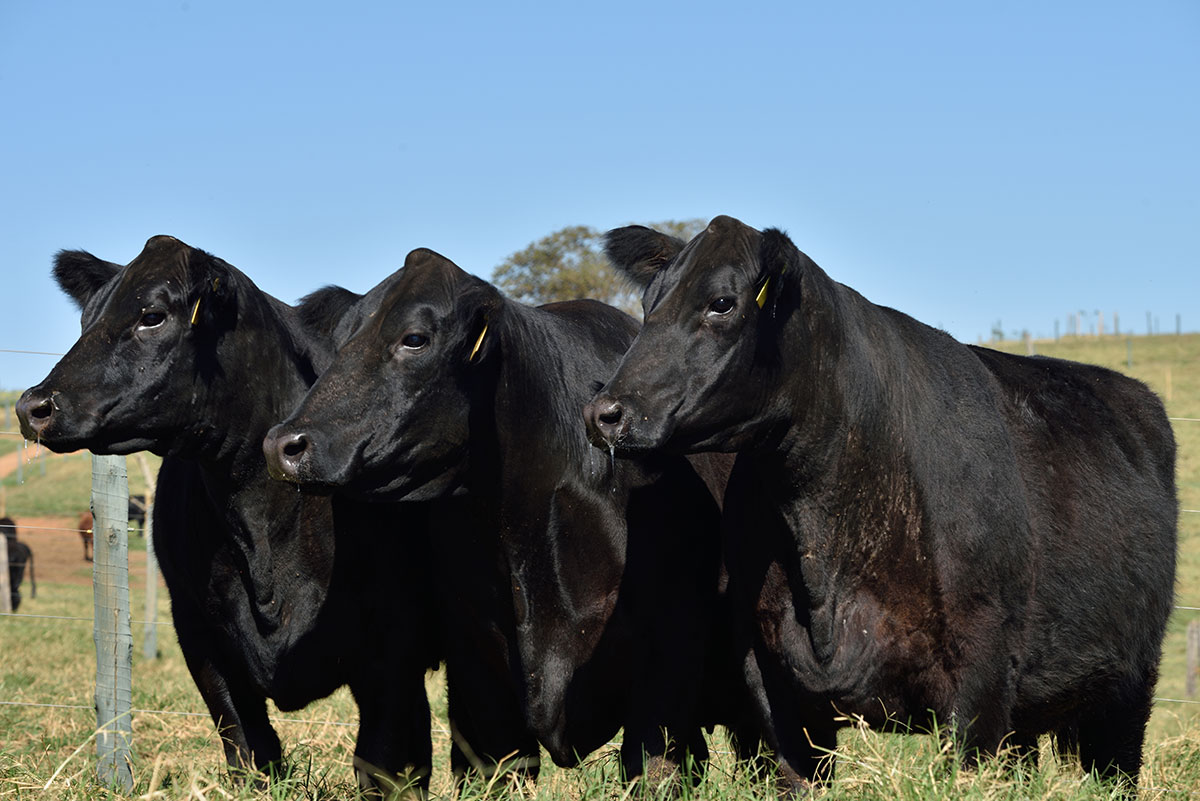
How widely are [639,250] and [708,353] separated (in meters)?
0.98

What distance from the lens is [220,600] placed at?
5078 mm

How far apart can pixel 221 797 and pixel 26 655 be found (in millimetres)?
8923

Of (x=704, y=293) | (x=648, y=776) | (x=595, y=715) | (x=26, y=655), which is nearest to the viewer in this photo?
(x=704, y=293)

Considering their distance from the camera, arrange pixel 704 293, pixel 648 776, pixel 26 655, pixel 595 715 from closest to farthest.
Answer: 1. pixel 704 293
2. pixel 648 776
3. pixel 595 715
4. pixel 26 655

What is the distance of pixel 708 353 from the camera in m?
4.05

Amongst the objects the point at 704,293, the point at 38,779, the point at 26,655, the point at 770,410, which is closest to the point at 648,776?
the point at 770,410

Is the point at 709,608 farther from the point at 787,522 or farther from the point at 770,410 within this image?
the point at 770,410

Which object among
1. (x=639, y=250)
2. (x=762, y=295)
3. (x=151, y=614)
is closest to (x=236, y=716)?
(x=639, y=250)

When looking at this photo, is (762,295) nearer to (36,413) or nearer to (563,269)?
(36,413)

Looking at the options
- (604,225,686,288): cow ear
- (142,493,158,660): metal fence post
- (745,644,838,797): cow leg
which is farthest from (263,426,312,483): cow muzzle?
(142,493,158,660): metal fence post

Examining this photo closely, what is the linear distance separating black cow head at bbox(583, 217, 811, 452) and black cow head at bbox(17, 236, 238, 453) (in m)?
1.76

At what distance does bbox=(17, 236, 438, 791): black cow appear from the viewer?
15.5ft

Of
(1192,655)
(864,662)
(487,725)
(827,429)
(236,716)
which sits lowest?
(1192,655)

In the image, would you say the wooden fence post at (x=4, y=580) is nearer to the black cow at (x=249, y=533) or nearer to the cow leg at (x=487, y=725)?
the black cow at (x=249, y=533)
